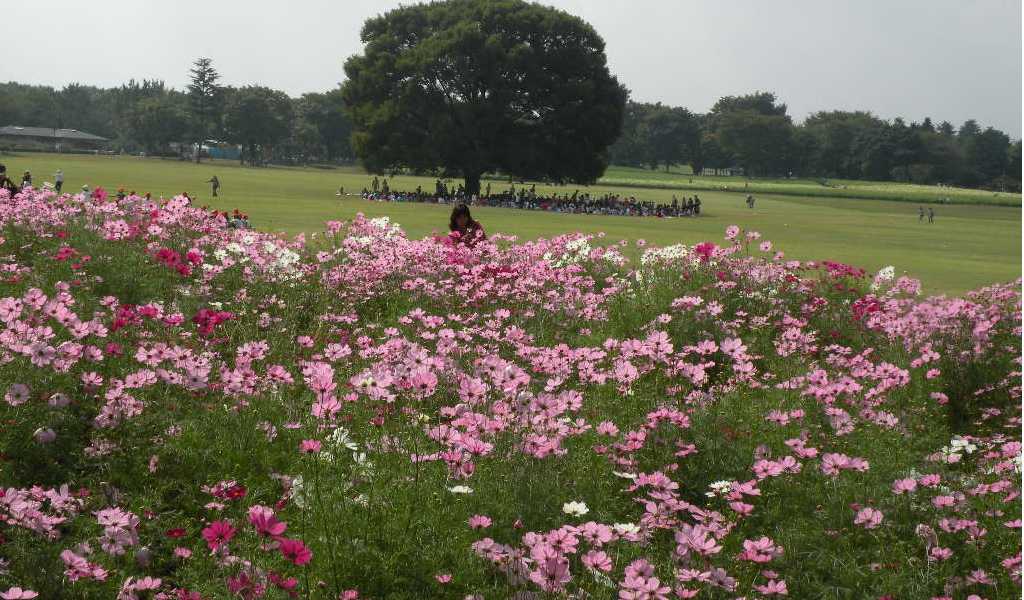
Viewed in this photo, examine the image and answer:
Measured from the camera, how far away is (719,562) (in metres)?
3.77

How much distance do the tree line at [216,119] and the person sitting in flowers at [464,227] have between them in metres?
106

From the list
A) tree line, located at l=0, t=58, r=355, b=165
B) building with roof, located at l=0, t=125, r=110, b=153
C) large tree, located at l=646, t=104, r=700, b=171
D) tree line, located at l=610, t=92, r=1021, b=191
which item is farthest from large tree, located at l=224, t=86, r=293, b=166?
large tree, located at l=646, t=104, r=700, b=171

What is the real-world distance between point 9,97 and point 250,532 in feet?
494

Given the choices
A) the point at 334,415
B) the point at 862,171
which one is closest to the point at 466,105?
the point at 334,415

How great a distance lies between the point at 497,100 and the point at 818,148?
327 ft

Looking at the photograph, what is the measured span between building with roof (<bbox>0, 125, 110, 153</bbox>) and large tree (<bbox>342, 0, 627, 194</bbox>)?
83755mm

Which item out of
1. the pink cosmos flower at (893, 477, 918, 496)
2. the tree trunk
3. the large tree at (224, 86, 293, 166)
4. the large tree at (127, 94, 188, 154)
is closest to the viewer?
the pink cosmos flower at (893, 477, 918, 496)

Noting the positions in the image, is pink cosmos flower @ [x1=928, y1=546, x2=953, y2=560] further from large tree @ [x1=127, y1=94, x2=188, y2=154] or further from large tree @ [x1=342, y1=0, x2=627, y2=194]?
large tree @ [x1=127, y1=94, x2=188, y2=154]

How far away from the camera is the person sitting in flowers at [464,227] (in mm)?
11703

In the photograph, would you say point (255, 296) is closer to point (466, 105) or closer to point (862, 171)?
point (466, 105)

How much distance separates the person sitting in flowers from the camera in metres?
11.7

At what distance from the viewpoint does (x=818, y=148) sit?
138125 millimetres

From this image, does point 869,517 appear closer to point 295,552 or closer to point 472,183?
point 295,552

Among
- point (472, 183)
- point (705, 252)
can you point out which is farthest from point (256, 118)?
point (705, 252)
